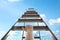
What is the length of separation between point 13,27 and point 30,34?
2819mm

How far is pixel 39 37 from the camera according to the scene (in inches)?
151

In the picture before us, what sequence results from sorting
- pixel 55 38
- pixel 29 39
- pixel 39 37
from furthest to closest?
pixel 39 37 < pixel 55 38 < pixel 29 39

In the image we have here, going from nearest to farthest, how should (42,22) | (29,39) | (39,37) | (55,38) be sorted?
(29,39)
(55,38)
(39,37)
(42,22)

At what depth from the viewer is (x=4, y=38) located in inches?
144

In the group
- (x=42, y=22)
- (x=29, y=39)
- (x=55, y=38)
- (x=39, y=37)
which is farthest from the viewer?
(x=42, y=22)

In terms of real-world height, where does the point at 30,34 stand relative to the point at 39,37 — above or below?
above

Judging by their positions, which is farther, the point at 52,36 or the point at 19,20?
the point at 19,20

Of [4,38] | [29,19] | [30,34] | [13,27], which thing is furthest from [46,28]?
[30,34]

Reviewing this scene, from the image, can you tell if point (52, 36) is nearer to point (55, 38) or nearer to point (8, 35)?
point (55, 38)

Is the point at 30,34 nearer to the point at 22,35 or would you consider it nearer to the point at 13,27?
the point at 22,35

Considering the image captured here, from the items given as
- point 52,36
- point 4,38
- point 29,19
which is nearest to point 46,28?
point 52,36

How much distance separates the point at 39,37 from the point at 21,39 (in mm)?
542

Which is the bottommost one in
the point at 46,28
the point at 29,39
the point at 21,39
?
the point at 21,39

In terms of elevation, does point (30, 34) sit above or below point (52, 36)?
above
